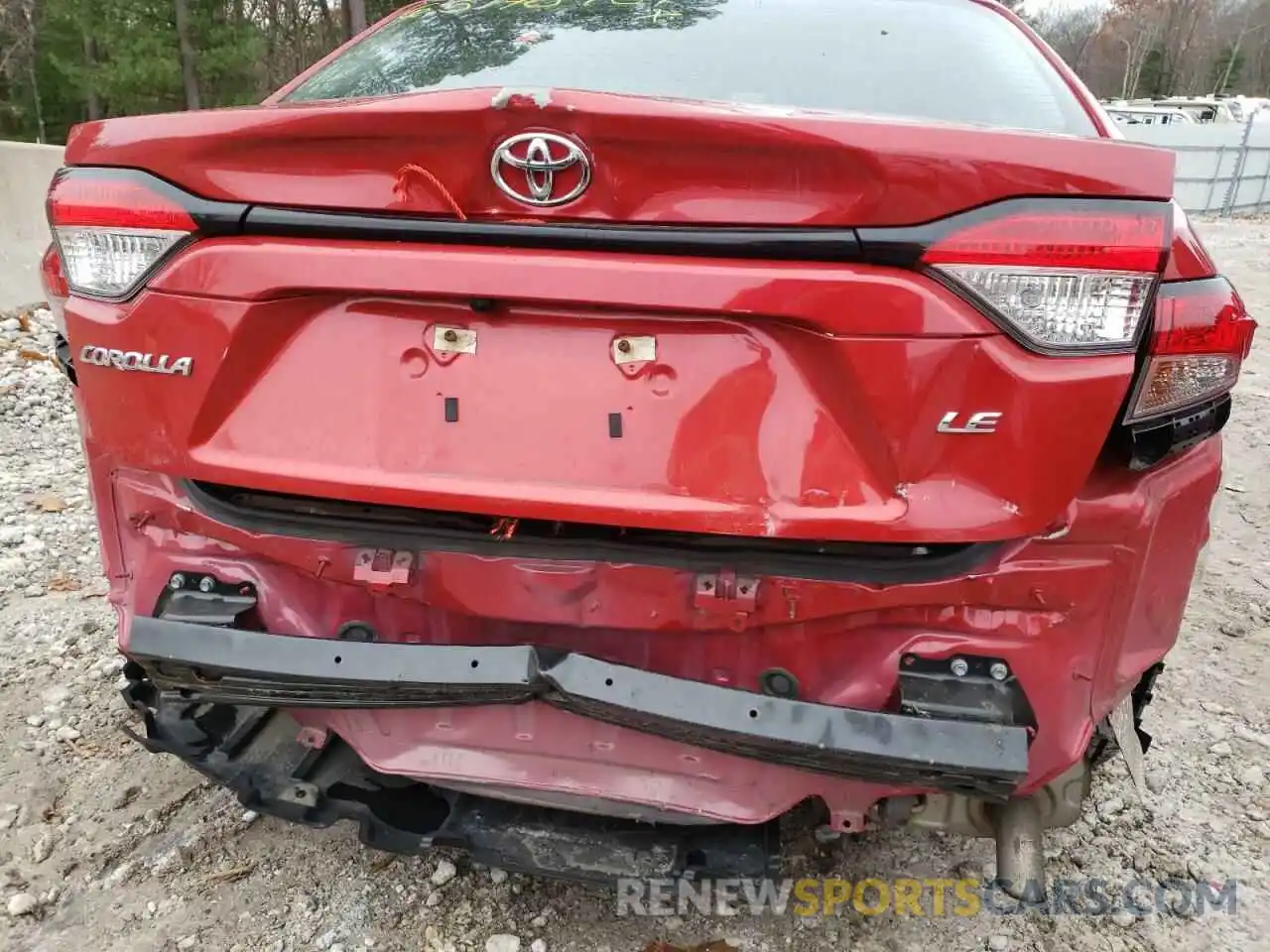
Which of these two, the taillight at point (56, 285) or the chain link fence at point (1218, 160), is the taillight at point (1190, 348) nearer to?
the taillight at point (56, 285)

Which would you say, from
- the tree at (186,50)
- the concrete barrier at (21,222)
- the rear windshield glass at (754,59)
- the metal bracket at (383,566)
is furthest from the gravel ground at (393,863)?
the tree at (186,50)

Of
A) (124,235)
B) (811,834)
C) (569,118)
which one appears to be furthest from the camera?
(811,834)

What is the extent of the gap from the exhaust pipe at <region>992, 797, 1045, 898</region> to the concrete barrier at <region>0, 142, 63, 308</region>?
26.6ft

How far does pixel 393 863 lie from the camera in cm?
236

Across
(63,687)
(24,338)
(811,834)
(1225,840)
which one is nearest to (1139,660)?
(811,834)

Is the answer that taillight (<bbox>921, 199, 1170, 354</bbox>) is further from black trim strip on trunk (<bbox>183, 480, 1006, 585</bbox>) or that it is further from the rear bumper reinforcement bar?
the rear bumper reinforcement bar

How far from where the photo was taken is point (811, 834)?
93.6 inches

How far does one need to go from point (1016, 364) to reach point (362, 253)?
1028 millimetres

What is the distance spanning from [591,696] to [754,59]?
4.92 ft

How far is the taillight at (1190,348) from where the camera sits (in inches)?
59.9

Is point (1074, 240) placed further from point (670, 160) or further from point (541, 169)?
point (541, 169)

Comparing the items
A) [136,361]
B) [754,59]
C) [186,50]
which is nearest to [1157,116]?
[186,50]

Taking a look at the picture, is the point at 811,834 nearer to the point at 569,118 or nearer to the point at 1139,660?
the point at 1139,660

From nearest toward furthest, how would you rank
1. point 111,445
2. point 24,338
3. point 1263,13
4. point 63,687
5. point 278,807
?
1. point 111,445
2. point 278,807
3. point 63,687
4. point 24,338
5. point 1263,13
